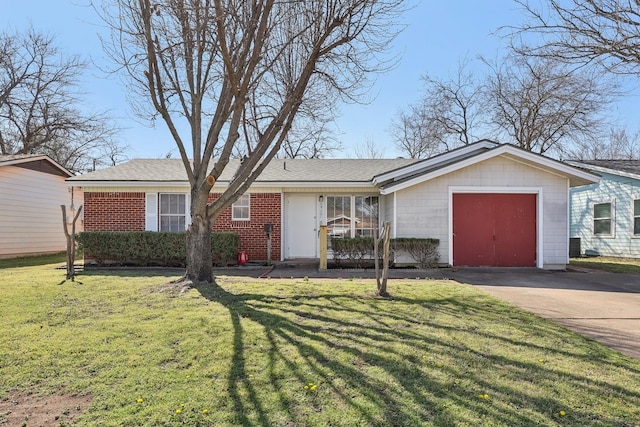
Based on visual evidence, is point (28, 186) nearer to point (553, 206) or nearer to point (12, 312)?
point (12, 312)

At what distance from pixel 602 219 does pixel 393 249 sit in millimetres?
11015

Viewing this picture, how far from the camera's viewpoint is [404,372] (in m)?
3.72

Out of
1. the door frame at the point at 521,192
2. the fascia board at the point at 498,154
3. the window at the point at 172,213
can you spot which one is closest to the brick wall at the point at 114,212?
the window at the point at 172,213

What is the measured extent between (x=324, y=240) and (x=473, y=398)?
834 cm

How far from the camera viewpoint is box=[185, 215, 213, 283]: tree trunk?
823 cm

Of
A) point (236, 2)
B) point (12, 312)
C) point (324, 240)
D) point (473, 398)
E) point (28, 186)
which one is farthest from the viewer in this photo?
point (28, 186)

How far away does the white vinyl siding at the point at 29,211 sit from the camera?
15594mm

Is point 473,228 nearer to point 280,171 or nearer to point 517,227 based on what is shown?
point 517,227

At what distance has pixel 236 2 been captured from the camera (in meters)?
7.47

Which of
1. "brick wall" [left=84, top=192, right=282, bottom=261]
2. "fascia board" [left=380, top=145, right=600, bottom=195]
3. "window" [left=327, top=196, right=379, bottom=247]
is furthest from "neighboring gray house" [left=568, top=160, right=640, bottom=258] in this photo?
"brick wall" [left=84, top=192, right=282, bottom=261]

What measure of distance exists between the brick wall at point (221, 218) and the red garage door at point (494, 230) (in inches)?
232

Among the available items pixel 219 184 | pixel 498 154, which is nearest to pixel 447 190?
pixel 498 154

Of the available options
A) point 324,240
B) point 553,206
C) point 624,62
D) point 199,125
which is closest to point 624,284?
point 553,206

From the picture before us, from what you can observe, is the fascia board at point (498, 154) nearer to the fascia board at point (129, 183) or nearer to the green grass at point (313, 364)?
the green grass at point (313, 364)
